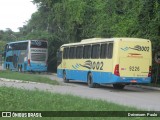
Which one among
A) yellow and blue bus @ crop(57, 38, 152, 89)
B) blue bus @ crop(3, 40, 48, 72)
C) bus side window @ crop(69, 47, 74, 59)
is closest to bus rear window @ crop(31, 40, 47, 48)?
blue bus @ crop(3, 40, 48, 72)

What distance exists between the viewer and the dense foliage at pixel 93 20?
2999 cm

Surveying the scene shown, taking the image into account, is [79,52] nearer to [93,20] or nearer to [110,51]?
[110,51]

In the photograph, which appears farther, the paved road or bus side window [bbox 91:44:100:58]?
bus side window [bbox 91:44:100:58]

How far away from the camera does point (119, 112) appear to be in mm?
12312

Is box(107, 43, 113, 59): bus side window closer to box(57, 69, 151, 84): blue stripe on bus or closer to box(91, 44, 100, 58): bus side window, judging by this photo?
box(57, 69, 151, 84): blue stripe on bus

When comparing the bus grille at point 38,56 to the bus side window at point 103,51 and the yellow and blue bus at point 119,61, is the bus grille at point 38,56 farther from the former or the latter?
the bus side window at point 103,51

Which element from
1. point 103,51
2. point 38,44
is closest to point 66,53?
point 103,51

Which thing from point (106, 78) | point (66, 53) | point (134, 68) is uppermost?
point (66, 53)

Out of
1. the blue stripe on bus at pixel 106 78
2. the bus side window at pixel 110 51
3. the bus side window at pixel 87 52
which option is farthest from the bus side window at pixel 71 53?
the bus side window at pixel 110 51

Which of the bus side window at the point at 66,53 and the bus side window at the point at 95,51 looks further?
the bus side window at the point at 66,53

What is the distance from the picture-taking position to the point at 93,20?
39938mm

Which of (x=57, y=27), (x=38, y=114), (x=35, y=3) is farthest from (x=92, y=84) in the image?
(x=35, y=3)

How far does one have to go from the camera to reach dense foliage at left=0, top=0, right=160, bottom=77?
2999 centimetres

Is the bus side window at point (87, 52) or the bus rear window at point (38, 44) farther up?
the bus rear window at point (38, 44)
